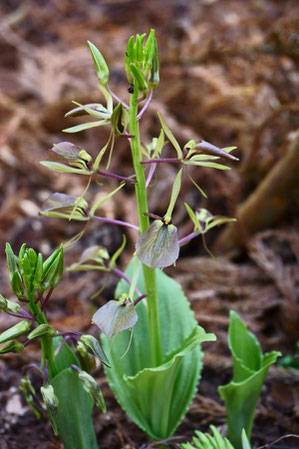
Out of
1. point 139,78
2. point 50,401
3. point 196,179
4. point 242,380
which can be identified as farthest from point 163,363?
point 196,179

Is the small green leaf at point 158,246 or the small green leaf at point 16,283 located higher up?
the small green leaf at point 158,246

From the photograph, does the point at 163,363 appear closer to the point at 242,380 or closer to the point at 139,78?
the point at 242,380

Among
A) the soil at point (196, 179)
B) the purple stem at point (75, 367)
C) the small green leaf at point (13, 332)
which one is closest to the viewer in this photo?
the small green leaf at point (13, 332)

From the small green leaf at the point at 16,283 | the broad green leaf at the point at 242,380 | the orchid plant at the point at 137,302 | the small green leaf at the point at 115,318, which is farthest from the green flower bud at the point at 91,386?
the broad green leaf at the point at 242,380

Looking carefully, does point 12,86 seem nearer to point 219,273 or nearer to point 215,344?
point 219,273

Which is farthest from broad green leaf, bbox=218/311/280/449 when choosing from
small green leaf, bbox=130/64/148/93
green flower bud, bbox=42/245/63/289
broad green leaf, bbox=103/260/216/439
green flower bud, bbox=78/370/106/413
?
small green leaf, bbox=130/64/148/93

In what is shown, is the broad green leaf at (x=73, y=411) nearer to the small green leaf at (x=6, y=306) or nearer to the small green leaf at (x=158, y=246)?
the small green leaf at (x=6, y=306)

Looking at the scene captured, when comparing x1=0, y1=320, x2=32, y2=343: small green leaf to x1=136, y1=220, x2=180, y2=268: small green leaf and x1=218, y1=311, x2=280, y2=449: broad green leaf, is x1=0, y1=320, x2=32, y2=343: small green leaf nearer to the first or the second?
x1=136, y1=220, x2=180, y2=268: small green leaf
